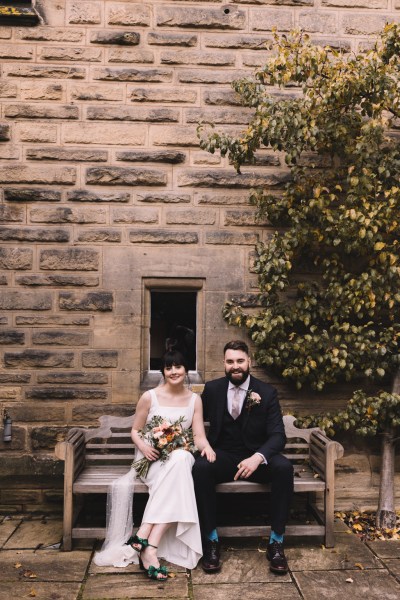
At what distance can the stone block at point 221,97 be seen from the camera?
5566 mm

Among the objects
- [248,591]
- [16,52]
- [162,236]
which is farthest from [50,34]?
[248,591]

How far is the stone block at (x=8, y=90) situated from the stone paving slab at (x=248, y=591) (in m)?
4.56

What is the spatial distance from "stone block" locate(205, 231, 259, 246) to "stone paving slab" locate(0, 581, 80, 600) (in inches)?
125

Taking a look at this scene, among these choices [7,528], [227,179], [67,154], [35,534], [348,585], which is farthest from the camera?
[227,179]

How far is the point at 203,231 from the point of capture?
555 centimetres

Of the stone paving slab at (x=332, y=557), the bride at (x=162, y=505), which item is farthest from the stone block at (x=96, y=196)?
the stone paving slab at (x=332, y=557)

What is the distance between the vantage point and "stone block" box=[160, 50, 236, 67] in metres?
5.54

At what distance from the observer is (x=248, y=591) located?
12.3 ft

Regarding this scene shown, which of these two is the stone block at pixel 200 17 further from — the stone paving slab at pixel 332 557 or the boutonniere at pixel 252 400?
the stone paving slab at pixel 332 557

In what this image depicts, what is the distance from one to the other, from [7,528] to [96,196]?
308cm

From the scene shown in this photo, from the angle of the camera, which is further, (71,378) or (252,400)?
(71,378)

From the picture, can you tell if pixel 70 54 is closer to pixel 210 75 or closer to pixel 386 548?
pixel 210 75

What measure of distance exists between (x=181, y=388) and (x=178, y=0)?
374 centimetres

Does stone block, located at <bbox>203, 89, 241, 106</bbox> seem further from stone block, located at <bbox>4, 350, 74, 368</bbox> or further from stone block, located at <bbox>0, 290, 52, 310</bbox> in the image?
stone block, located at <bbox>4, 350, 74, 368</bbox>
